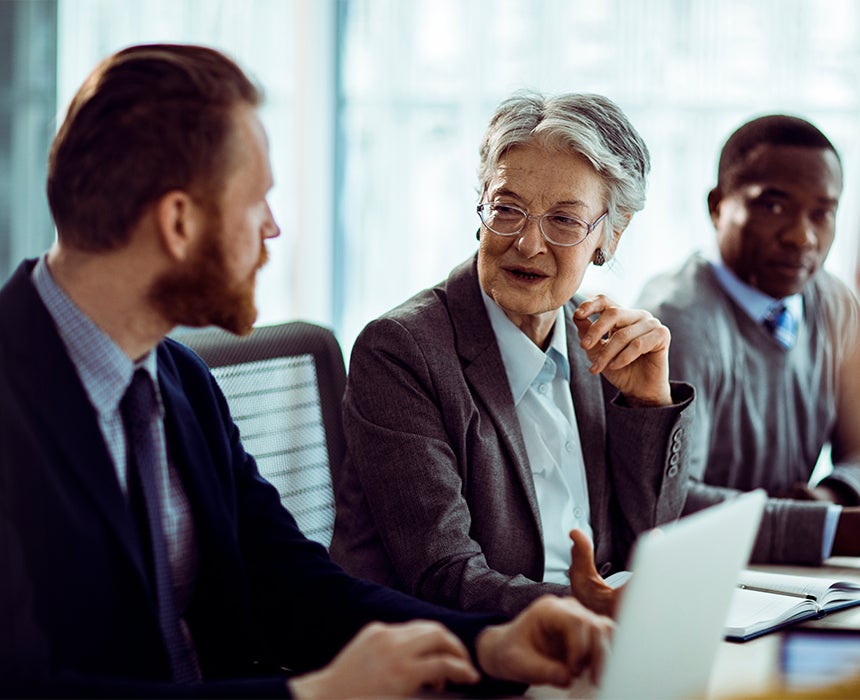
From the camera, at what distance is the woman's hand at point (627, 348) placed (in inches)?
64.3

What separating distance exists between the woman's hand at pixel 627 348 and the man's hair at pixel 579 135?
0.17 meters

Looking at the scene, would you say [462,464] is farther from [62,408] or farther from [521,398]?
[62,408]

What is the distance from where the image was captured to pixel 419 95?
3939 mm

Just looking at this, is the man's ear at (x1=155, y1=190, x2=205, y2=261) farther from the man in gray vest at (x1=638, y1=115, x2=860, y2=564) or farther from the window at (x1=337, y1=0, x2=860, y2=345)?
the window at (x1=337, y1=0, x2=860, y2=345)

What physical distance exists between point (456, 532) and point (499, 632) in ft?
1.16

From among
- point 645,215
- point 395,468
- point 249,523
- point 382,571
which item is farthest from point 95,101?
point 645,215

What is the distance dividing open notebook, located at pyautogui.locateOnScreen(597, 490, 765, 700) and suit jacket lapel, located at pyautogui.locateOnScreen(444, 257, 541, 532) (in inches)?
23.8

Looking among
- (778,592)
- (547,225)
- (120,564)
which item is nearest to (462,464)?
(547,225)

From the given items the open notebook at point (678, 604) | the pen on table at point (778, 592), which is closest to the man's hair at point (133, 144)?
the open notebook at point (678, 604)

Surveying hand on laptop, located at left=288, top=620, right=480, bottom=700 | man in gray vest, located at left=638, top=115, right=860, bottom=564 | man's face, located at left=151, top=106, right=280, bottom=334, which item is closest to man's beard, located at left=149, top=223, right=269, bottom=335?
man's face, located at left=151, top=106, right=280, bottom=334

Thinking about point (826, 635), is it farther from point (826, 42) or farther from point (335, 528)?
point (826, 42)

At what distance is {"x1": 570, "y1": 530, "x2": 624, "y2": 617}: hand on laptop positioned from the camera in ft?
4.19

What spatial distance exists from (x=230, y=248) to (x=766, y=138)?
145 cm

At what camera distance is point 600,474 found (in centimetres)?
170
